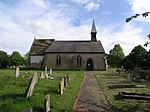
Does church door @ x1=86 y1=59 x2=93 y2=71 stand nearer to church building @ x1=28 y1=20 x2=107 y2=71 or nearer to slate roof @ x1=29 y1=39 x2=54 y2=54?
church building @ x1=28 y1=20 x2=107 y2=71

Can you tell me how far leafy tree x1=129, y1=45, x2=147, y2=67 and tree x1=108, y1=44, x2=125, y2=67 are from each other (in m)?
43.6

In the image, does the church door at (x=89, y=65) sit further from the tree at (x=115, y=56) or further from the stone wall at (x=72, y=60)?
the tree at (x=115, y=56)

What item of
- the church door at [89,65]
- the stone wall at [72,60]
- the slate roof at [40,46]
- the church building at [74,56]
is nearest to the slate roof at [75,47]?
the church building at [74,56]

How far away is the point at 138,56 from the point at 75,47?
28291mm

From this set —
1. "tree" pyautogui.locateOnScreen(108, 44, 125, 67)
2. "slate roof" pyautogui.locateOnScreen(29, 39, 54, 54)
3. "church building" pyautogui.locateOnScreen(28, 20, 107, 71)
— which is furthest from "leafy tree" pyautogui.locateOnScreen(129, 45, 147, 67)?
"tree" pyautogui.locateOnScreen(108, 44, 125, 67)

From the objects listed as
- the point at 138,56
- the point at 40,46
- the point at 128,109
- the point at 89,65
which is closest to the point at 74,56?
the point at 89,65

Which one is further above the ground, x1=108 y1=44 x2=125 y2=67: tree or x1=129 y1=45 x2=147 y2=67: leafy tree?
x1=108 y1=44 x2=125 y2=67: tree

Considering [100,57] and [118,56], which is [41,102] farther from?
[118,56]

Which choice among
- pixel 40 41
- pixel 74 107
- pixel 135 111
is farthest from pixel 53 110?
pixel 40 41

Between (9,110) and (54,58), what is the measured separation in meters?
58.6

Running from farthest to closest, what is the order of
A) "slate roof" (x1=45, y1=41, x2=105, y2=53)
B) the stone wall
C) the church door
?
"slate roof" (x1=45, y1=41, x2=105, y2=53), the church door, the stone wall

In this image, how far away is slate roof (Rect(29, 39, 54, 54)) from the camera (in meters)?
75.2

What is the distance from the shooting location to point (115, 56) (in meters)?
98.2

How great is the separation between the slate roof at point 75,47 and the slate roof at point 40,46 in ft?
12.6
